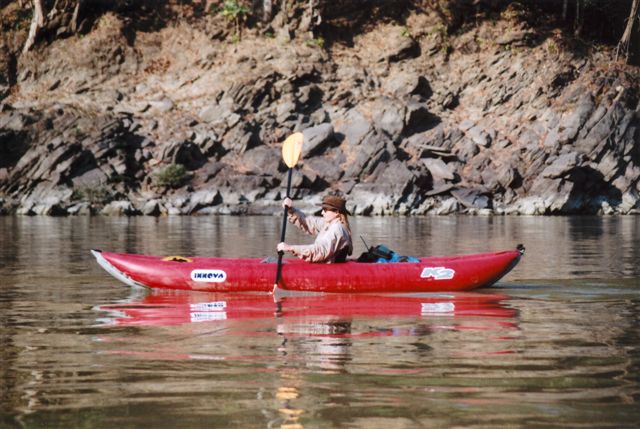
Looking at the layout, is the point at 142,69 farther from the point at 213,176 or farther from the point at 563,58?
the point at 563,58

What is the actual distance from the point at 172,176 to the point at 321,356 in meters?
28.9

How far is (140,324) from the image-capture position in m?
8.69

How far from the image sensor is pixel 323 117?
38969mm

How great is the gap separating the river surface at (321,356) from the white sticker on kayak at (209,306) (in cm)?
3

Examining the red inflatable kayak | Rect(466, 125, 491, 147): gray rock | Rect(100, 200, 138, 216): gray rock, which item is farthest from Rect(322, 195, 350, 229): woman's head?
Rect(466, 125, 491, 147): gray rock

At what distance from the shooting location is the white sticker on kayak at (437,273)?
11.2 meters

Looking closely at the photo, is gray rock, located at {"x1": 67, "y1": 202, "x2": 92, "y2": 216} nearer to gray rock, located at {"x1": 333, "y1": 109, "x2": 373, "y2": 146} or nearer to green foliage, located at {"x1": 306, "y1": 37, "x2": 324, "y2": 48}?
gray rock, located at {"x1": 333, "y1": 109, "x2": 373, "y2": 146}

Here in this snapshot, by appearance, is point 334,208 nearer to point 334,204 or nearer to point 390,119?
point 334,204

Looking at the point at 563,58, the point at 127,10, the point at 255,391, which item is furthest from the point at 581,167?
the point at 255,391

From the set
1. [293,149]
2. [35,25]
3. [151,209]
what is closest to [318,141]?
[151,209]

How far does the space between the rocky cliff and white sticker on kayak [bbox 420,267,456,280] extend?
2309 cm

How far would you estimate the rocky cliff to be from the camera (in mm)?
35125

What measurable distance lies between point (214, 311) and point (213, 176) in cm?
2665

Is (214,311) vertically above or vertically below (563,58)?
below
